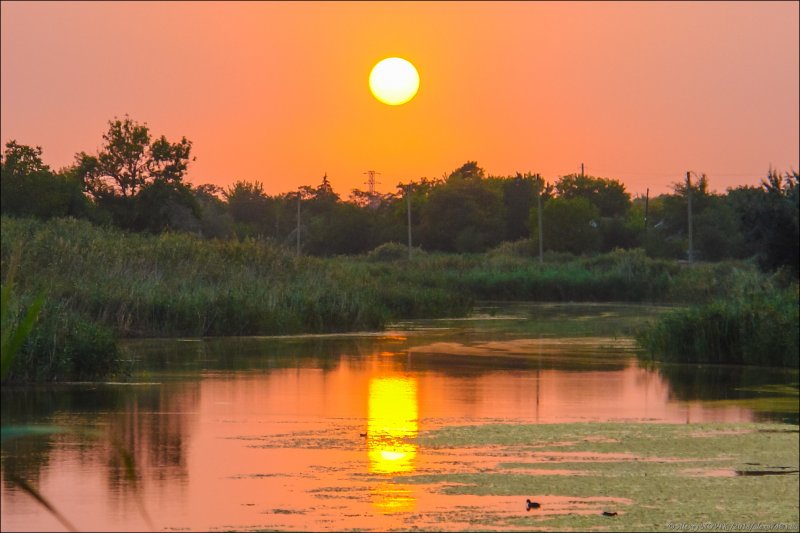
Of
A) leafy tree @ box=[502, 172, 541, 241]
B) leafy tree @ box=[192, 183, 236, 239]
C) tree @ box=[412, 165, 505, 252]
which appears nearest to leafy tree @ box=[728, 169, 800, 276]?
leafy tree @ box=[192, 183, 236, 239]

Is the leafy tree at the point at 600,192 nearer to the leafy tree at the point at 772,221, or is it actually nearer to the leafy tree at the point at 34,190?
the leafy tree at the point at 34,190

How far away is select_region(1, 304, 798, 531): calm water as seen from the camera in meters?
9.91

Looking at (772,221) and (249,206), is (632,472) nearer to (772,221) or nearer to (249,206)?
(772,221)

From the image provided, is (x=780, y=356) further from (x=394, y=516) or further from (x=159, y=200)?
(x=159, y=200)

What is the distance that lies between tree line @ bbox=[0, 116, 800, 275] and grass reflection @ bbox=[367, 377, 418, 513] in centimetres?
1083

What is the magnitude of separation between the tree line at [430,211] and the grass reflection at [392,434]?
35.5 ft

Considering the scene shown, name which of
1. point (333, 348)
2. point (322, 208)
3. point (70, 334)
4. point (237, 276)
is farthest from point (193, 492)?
point (322, 208)

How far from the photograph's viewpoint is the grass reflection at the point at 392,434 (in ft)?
33.8

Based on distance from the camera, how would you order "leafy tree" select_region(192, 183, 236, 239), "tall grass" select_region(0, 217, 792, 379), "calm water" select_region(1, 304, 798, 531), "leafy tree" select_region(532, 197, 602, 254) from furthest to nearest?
"leafy tree" select_region(532, 197, 602, 254) < "leafy tree" select_region(192, 183, 236, 239) < "tall grass" select_region(0, 217, 792, 379) < "calm water" select_region(1, 304, 798, 531)

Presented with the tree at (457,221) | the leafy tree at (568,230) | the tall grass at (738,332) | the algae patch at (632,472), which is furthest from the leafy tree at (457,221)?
the algae patch at (632,472)

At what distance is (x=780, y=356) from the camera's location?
22.2m

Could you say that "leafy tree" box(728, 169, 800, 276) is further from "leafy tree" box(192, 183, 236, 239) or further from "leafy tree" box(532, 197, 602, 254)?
"leafy tree" box(532, 197, 602, 254)

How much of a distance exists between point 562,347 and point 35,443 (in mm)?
16609

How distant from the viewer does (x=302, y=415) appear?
52.5ft
